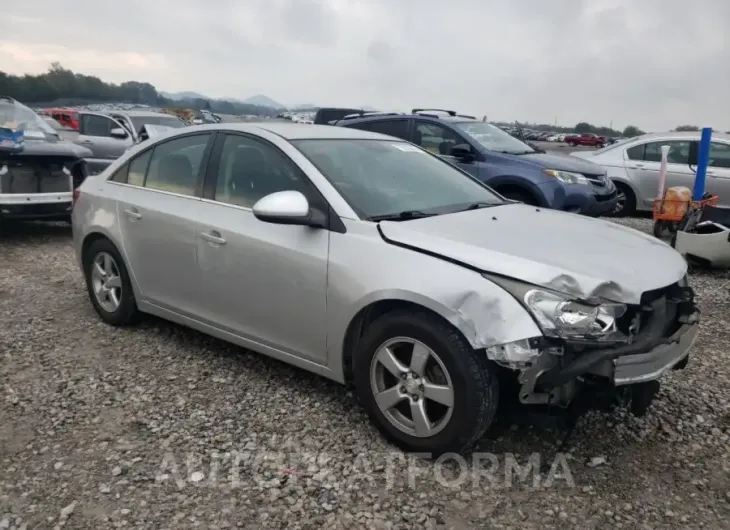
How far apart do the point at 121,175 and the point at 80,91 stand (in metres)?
64.2

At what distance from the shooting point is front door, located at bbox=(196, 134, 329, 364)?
347cm

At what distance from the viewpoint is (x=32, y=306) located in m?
5.50

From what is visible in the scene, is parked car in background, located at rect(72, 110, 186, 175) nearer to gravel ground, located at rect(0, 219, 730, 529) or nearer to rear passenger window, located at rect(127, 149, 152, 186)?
rear passenger window, located at rect(127, 149, 152, 186)

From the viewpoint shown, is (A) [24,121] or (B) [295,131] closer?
(B) [295,131]

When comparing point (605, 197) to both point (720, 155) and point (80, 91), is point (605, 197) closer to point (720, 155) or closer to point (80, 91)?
point (720, 155)

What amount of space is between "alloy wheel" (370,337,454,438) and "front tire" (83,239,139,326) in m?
2.35

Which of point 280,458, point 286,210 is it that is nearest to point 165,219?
point 286,210

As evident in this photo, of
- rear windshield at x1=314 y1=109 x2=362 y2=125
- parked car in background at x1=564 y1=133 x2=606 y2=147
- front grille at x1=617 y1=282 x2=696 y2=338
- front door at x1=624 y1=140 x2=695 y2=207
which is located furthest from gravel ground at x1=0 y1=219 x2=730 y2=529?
parked car in background at x1=564 y1=133 x2=606 y2=147

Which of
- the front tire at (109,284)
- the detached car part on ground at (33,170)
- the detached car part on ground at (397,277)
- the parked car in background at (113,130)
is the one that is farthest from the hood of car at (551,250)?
the parked car in background at (113,130)

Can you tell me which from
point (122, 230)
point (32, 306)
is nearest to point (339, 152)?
point (122, 230)

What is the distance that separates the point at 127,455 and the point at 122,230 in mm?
1933

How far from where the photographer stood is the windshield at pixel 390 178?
11.9ft

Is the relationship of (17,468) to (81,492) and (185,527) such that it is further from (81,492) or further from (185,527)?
(185,527)

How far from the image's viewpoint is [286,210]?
3322 millimetres
